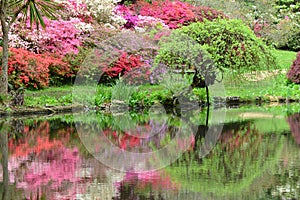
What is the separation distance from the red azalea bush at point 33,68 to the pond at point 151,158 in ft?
11.7

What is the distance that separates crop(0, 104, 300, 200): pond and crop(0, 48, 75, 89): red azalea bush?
357 centimetres

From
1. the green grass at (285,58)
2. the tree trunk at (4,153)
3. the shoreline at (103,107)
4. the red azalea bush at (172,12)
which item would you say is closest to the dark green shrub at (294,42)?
the green grass at (285,58)

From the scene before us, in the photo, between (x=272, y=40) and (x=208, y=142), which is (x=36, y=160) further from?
(x=272, y=40)

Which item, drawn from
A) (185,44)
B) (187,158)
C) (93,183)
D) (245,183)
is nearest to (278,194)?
(245,183)

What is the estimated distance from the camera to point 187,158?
1002cm

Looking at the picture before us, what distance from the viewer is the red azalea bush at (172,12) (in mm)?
29250

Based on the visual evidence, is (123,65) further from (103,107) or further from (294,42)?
(294,42)

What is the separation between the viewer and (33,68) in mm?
21344

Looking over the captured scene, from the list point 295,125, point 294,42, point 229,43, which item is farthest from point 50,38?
point 294,42

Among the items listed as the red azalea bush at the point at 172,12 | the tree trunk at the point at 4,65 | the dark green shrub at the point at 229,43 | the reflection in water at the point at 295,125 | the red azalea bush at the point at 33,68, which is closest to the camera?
the reflection in water at the point at 295,125

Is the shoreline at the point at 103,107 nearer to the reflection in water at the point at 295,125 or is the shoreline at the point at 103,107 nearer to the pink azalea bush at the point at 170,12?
the reflection in water at the point at 295,125

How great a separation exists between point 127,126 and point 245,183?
316 inches

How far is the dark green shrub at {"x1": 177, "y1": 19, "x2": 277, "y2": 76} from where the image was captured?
67.4 feet

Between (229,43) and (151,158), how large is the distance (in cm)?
1105
